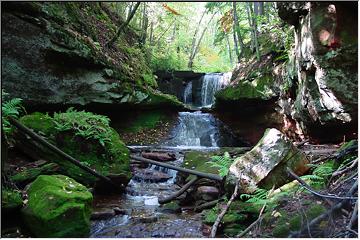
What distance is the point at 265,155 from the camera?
5723 millimetres

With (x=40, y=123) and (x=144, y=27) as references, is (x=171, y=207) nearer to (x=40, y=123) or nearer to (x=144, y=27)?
(x=40, y=123)

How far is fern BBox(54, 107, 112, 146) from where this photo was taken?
7178 mm

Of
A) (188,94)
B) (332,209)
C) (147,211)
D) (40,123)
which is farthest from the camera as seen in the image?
(188,94)

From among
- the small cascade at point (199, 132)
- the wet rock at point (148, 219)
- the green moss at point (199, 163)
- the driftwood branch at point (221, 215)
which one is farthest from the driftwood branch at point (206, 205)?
the small cascade at point (199, 132)

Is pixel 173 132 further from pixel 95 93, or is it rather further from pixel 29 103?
pixel 29 103

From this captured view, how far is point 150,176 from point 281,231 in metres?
5.10

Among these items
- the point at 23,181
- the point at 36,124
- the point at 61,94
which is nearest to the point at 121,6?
the point at 61,94

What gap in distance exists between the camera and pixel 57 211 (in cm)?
412

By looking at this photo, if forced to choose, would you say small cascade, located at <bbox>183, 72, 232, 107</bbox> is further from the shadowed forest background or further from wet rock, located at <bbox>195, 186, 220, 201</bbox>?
wet rock, located at <bbox>195, 186, 220, 201</bbox>

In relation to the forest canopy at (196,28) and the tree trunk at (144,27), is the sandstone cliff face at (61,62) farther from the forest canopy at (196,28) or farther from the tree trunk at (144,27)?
the tree trunk at (144,27)

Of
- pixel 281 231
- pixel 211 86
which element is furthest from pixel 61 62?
pixel 211 86

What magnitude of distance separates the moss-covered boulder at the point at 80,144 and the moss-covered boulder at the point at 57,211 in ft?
6.91

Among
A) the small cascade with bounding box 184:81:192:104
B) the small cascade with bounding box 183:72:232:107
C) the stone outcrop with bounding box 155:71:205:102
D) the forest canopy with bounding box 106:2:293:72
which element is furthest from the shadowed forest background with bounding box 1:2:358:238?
the stone outcrop with bounding box 155:71:205:102

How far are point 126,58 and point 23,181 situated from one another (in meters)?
9.41
